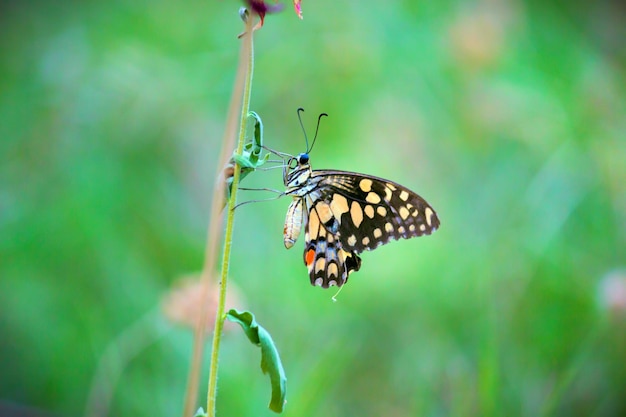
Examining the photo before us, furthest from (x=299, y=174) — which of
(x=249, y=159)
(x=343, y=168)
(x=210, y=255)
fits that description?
(x=343, y=168)

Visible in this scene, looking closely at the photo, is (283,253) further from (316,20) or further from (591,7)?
(591,7)

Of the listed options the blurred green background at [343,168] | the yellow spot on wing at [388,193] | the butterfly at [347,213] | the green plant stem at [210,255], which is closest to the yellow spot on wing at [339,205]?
the butterfly at [347,213]

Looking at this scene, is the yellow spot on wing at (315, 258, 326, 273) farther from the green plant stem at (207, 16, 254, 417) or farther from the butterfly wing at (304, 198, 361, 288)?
the green plant stem at (207, 16, 254, 417)

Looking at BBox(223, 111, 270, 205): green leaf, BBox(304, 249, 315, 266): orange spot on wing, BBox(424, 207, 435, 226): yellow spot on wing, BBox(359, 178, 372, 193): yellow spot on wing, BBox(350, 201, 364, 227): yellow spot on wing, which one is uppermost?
BBox(359, 178, 372, 193): yellow spot on wing

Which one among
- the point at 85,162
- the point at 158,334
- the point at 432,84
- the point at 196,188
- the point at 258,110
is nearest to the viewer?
the point at 158,334

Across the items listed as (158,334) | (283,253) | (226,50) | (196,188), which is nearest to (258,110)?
(226,50)

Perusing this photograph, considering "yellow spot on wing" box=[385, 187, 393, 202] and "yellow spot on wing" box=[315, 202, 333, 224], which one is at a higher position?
"yellow spot on wing" box=[385, 187, 393, 202]

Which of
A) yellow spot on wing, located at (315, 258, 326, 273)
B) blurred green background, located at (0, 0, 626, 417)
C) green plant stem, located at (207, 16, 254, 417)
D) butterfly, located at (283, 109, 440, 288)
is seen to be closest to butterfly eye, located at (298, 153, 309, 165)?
butterfly, located at (283, 109, 440, 288)
